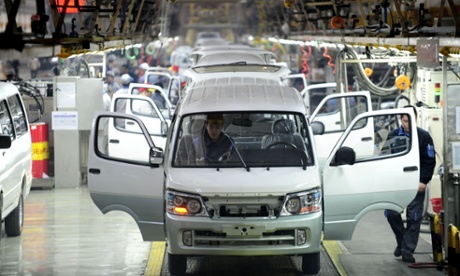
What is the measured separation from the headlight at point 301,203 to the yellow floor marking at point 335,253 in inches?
51.7

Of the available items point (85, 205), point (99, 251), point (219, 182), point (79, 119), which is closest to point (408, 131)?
point (219, 182)

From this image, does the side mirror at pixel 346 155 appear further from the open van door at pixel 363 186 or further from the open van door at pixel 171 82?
the open van door at pixel 171 82

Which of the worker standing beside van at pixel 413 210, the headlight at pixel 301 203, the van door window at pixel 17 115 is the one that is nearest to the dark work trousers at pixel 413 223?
the worker standing beside van at pixel 413 210

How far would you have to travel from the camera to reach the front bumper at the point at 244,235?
10.8m

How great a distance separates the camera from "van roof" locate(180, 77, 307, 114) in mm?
11812

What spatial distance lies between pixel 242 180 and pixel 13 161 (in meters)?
3.74

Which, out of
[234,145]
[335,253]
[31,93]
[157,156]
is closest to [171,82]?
[31,93]

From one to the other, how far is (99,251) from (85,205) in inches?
152

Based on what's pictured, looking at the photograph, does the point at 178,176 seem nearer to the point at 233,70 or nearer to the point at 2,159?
the point at 2,159

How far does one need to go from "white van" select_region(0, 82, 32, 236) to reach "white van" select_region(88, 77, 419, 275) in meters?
1.77

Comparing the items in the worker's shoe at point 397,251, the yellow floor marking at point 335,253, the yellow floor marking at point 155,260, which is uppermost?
the worker's shoe at point 397,251

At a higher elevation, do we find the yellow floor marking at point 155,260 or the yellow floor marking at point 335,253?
the yellow floor marking at point 155,260

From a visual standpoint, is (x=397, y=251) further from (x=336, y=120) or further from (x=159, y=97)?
(x=159, y=97)

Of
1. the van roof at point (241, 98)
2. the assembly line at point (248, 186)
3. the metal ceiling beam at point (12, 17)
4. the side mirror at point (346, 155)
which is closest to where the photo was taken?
the metal ceiling beam at point (12, 17)
